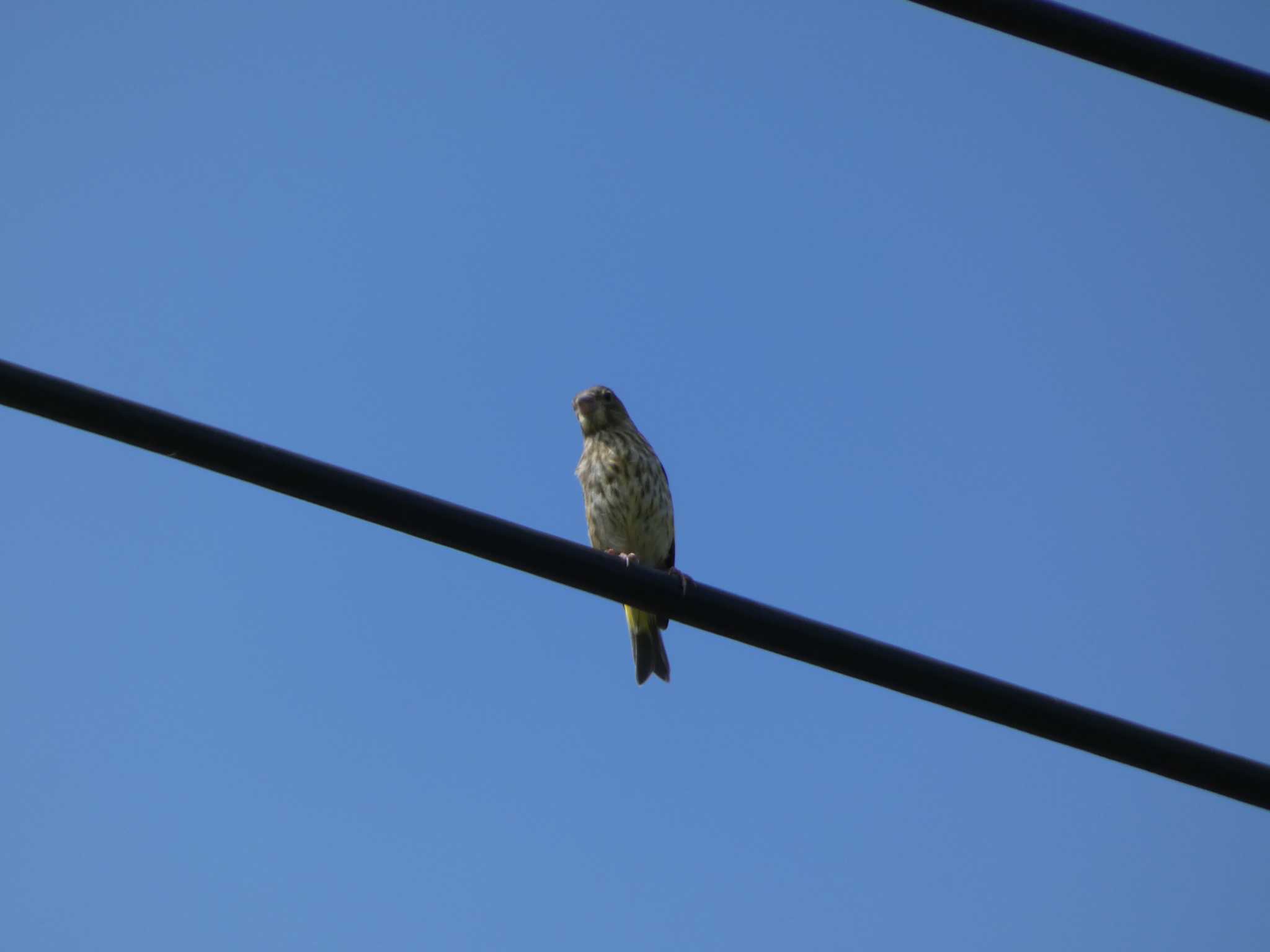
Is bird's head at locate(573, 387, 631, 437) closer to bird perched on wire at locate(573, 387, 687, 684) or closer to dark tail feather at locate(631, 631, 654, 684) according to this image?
bird perched on wire at locate(573, 387, 687, 684)

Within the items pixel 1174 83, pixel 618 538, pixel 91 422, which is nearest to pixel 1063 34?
pixel 1174 83

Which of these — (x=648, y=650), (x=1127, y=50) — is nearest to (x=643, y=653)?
(x=648, y=650)

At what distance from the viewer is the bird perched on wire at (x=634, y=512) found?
9.94 m

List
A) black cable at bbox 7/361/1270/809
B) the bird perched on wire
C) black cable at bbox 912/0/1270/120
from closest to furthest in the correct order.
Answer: black cable at bbox 7/361/1270/809 < black cable at bbox 912/0/1270/120 < the bird perched on wire

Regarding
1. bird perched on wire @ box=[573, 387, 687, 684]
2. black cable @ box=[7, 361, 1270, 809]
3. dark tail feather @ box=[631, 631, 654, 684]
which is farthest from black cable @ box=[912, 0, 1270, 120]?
dark tail feather @ box=[631, 631, 654, 684]

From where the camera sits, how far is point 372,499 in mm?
3414

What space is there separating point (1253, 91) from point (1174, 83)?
206 millimetres

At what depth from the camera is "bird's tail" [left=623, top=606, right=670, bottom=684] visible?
32.6 ft

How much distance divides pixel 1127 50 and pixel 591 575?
196 centimetres

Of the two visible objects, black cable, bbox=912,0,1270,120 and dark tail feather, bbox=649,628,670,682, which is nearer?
black cable, bbox=912,0,1270,120

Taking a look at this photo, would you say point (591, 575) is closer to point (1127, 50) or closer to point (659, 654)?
point (1127, 50)

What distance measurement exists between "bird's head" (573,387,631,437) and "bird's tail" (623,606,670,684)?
1.60 m

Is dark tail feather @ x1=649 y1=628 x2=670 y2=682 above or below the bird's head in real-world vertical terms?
below

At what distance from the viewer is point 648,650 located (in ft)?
32.8
